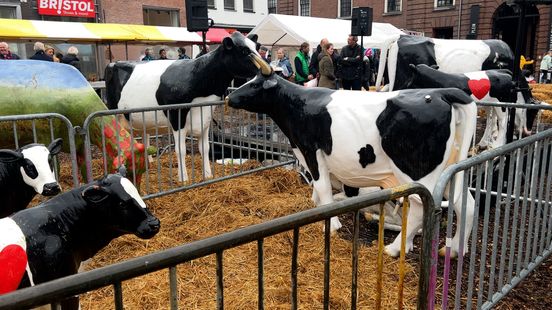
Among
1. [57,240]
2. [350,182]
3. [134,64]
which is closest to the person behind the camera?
[57,240]

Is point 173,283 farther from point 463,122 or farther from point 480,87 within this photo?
point 480,87

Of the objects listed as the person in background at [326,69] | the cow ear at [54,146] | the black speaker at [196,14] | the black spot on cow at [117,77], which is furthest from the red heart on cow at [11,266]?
the person in background at [326,69]

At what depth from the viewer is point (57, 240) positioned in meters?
2.32

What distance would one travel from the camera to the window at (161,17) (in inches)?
1193

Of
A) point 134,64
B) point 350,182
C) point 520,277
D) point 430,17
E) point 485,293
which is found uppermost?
point 430,17

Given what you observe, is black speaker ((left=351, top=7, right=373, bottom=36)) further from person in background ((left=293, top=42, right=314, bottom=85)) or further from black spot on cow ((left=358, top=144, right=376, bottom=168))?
black spot on cow ((left=358, top=144, right=376, bottom=168))

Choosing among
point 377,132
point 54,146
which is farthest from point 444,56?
point 54,146

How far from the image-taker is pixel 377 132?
3.57m

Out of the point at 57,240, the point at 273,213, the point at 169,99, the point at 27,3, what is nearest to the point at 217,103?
the point at 169,99

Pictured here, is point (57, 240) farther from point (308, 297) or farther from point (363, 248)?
point (363, 248)

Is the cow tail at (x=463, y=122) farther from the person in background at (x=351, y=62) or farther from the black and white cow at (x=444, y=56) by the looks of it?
the person in background at (x=351, y=62)

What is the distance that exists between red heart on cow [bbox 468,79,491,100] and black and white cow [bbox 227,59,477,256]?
7.55ft

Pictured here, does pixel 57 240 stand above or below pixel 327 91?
below

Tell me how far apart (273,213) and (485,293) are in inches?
83.1
